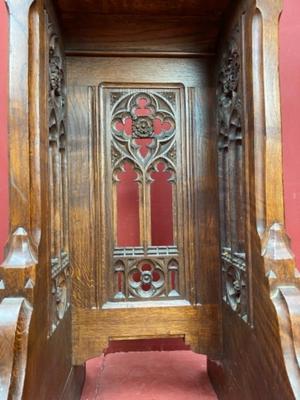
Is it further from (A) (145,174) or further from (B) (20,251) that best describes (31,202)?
(A) (145,174)

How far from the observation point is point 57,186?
792 millimetres

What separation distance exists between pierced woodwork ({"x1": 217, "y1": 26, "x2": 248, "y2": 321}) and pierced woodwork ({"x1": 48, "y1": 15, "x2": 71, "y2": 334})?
1.21 ft

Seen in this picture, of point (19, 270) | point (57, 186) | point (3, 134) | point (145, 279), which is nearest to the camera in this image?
point (19, 270)

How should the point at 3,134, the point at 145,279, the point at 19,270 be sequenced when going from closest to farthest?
1. the point at 19,270
2. the point at 145,279
3. the point at 3,134

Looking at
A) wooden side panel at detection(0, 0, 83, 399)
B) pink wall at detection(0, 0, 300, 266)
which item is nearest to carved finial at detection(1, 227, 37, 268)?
wooden side panel at detection(0, 0, 83, 399)

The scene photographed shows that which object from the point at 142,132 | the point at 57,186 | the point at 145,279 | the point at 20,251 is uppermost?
the point at 142,132

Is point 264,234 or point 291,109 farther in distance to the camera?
point 291,109

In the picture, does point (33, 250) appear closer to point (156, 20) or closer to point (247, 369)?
point (247, 369)

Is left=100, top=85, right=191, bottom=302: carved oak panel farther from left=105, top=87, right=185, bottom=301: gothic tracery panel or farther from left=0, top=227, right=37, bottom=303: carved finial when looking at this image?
left=0, top=227, right=37, bottom=303: carved finial

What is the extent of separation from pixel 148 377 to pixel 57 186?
57 centimetres

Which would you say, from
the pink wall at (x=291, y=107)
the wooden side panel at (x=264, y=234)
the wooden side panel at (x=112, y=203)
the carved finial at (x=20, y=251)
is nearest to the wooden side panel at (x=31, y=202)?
the carved finial at (x=20, y=251)

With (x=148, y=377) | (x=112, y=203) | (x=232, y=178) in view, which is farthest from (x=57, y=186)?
(x=148, y=377)

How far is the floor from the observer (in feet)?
2.95

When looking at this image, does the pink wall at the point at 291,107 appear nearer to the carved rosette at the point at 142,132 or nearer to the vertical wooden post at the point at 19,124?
the carved rosette at the point at 142,132
